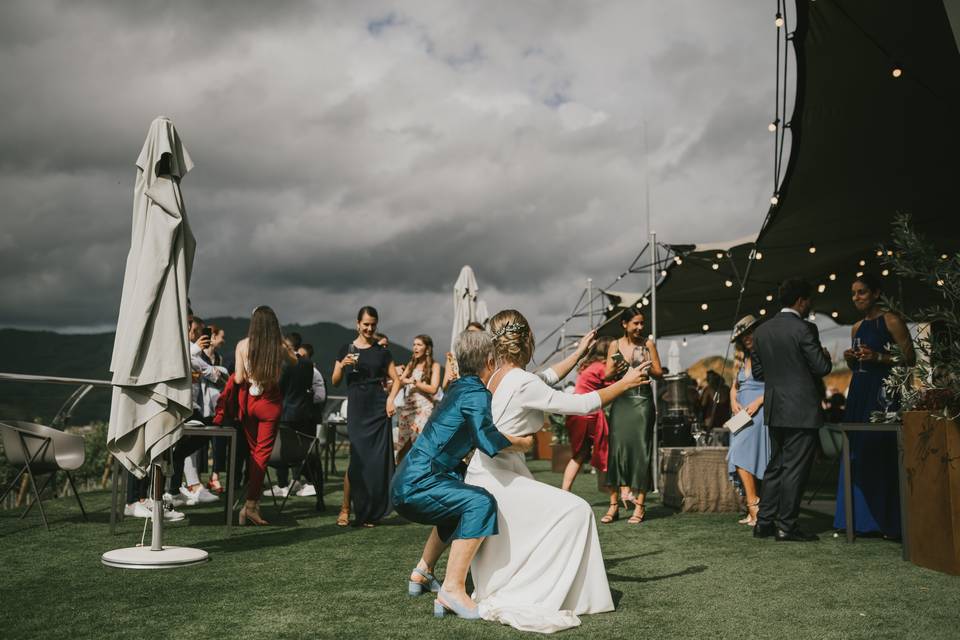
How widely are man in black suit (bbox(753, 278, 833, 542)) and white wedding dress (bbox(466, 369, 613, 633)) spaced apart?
8.38ft

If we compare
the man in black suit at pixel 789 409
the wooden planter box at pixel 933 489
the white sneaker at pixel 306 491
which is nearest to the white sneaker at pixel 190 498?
the white sneaker at pixel 306 491

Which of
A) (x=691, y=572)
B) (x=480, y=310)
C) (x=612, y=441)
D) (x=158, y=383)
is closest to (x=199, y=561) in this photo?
(x=158, y=383)

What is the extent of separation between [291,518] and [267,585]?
310cm

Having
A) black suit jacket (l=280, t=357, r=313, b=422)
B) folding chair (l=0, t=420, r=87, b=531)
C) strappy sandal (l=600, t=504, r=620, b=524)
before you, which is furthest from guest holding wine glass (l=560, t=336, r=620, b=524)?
folding chair (l=0, t=420, r=87, b=531)

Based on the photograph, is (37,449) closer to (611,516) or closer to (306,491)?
(306,491)

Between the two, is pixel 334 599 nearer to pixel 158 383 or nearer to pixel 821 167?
pixel 158 383

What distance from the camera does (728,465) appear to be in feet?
22.7

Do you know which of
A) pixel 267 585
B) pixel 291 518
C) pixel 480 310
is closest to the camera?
pixel 267 585

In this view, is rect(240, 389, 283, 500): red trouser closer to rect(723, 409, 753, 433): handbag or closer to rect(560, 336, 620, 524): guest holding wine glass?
rect(560, 336, 620, 524): guest holding wine glass

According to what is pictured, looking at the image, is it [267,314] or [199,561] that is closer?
[199,561]

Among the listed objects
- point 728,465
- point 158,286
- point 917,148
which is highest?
point 917,148

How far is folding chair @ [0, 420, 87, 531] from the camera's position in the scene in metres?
6.01

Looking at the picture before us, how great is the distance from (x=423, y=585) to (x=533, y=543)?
77 cm

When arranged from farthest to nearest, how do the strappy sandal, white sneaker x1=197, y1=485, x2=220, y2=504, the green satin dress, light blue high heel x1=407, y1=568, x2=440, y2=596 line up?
white sneaker x1=197, y1=485, x2=220, y2=504, the green satin dress, the strappy sandal, light blue high heel x1=407, y1=568, x2=440, y2=596
